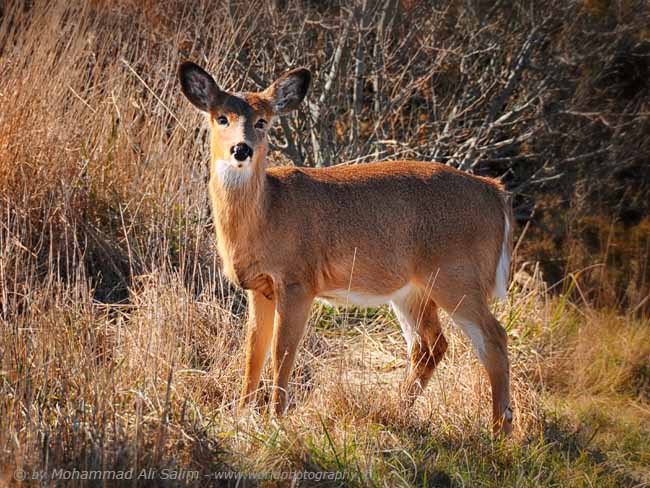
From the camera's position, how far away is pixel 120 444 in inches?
181

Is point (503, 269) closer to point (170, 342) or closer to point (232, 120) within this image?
point (232, 120)

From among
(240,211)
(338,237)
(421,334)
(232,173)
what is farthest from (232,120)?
(421,334)

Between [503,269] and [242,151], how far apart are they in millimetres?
2019

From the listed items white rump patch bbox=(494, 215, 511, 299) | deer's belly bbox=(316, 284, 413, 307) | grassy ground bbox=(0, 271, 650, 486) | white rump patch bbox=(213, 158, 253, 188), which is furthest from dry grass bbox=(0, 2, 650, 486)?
white rump patch bbox=(213, 158, 253, 188)

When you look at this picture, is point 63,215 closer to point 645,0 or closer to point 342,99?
point 342,99

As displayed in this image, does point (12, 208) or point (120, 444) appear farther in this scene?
point (12, 208)

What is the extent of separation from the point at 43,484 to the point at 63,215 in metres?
3.59

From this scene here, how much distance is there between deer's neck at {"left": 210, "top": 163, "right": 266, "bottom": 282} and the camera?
607 centimetres

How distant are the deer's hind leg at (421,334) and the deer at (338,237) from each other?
0.03 metres

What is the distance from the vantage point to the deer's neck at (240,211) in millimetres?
6074

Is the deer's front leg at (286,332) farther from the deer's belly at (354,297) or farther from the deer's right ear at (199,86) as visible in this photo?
the deer's right ear at (199,86)

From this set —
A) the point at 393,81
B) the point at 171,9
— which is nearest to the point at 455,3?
the point at 393,81

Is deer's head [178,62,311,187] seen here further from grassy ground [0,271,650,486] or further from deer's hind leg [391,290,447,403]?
deer's hind leg [391,290,447,403]

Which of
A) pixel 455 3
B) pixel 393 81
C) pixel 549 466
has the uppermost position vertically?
pixel 455 3
